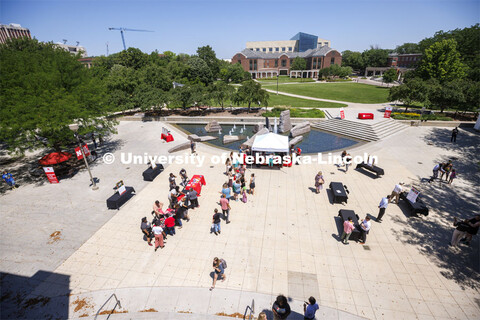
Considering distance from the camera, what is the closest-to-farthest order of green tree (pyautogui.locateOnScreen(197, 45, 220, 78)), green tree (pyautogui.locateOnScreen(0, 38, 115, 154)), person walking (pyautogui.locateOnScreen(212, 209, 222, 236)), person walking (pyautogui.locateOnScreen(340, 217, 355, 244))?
person walking (pyautogui.locateOnScreen(340, 217, 355, 244)) → person walking (pyautogui.locateOnScreen(212, 209, 222, 236)) → green tree (pyautogui.locateOnScreen(0, 38, 115, 154)) → green tree (pyautogui.locateOnScreen(197, 45, 220, 78))

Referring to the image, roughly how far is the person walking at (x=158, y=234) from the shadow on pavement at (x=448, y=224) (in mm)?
11621

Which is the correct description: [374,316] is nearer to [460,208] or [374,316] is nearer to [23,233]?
[460,208]

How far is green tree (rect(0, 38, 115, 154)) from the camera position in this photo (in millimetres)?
14531

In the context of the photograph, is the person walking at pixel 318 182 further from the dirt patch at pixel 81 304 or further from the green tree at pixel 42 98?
the green tree at pixel 42 98

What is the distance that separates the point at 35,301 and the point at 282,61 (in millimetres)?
126618

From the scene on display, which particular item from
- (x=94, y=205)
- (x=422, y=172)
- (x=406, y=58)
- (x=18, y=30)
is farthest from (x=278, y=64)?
(x=18, y=30)

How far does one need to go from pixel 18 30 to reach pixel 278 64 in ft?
574

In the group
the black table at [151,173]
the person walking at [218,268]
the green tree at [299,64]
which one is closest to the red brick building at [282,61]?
the green tree at [299,64]

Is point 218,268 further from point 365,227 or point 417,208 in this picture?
point 417,208

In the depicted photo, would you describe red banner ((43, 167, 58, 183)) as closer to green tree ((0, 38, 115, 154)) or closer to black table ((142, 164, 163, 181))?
green tree ((0, 38, 115, 154))

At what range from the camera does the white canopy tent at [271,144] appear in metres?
17.5

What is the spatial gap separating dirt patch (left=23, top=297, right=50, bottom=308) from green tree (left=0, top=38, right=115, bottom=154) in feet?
37.5

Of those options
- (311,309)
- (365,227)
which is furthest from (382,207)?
(311,309)

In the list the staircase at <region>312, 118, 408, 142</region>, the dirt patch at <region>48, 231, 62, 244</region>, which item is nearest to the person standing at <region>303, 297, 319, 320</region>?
the dirt patch at <region>48, 231, 62, 244</region>
